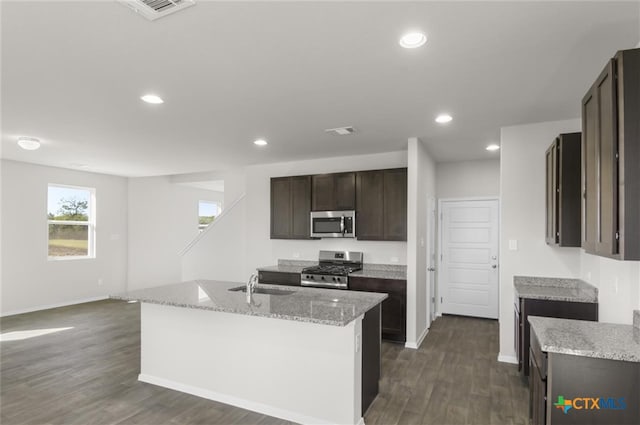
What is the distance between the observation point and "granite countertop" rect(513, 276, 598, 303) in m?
3.12

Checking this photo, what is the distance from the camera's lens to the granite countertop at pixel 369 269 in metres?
4.88

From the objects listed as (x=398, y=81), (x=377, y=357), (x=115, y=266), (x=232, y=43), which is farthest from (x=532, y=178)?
(x=115, y=266)

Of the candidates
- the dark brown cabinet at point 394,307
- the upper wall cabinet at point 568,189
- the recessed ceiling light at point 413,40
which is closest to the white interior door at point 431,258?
the dark brown cabinet at point 394,307

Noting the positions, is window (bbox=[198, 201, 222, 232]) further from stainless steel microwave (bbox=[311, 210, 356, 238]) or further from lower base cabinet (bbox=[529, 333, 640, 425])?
lower base cabinet (bbox=[529, 333, 640, 425])

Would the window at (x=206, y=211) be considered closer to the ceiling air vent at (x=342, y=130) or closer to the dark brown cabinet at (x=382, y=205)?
the dark brown cabinet at (x=382, y=205)

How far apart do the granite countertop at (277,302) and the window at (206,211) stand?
592 centimetres

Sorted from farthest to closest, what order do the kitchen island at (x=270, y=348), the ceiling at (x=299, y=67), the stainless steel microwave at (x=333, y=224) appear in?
the stainless steel microwave at (x=333, y=224) < the kitchen island at (x=270, y=348) < the ceiling at (x=299, y=67)

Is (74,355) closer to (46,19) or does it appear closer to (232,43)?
(46,19)

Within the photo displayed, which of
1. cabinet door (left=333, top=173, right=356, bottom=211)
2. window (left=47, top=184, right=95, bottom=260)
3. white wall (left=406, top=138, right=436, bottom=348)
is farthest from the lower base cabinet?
window (left=47, top=184, right=95, bottom=260)

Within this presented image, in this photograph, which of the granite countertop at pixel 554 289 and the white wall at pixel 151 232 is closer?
the granite countertop at pixel 554 289

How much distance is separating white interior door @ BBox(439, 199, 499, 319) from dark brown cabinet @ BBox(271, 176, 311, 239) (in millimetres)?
2363

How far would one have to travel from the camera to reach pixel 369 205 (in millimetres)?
5145

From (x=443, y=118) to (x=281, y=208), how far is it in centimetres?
299

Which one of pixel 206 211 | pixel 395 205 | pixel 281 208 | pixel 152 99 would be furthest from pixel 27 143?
pixel 206 211
